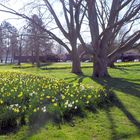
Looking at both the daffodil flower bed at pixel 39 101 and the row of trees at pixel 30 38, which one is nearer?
the daffodil flower bed at pixel 39 101

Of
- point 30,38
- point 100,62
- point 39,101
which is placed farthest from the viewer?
point 30,38

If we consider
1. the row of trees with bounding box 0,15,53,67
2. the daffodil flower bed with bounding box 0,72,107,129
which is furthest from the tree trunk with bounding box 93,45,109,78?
the daffodil flower bed with bounding box 0,72,107,129

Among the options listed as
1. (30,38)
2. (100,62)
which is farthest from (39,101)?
(30,38)

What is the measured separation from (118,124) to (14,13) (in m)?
17.4

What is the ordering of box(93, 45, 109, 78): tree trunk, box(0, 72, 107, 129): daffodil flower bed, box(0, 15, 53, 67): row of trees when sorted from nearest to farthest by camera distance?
box(0, 72, 107, 129): daffodil flower bed < box(93, 45, 109, 78): tree trunk < box(0, 15, 53, 67): row of trees

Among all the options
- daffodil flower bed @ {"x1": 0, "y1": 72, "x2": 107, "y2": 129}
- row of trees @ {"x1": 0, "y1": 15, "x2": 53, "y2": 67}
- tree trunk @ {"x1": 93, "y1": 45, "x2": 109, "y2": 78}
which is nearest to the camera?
daffodil flower bed @ {"x1": 0, "y1": 72, "x2": 107, "y2": 129}

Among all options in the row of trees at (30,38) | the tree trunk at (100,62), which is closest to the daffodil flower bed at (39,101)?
the tree trunk at (100,62)

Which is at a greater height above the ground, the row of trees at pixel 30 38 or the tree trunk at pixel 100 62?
the row of trees at pixel 30 38

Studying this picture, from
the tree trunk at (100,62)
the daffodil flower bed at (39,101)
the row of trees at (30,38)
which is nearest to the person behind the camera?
the daffodil flower bed at (39,101)

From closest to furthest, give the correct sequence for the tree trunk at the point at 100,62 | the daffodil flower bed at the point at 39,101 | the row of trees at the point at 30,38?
the daffodil flower bed at the point at 39,101
the tree trunk at the point at 100,62
the row of trees at the point at 30,38

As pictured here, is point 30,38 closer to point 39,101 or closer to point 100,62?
point 100,62

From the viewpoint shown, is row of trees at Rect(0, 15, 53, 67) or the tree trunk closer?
the tree trunk

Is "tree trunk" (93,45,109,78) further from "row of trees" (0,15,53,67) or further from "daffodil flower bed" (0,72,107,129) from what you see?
"daffodil flower bed" (0,72,107,129)

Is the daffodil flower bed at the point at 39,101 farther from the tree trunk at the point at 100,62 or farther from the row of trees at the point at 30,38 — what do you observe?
the row of trees at the point at 30,38
